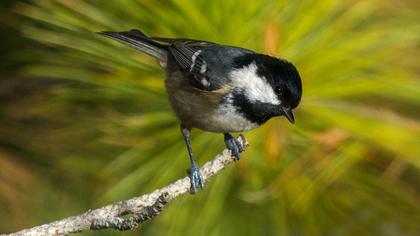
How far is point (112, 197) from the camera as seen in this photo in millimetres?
1703

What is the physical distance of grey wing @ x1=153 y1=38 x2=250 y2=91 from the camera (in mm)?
1792

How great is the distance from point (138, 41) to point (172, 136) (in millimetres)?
186

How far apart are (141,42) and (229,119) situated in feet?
0.70

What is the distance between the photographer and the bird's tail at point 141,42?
1.63 metres

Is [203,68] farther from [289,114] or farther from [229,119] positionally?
[289,114]

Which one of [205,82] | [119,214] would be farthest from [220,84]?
[119,214]

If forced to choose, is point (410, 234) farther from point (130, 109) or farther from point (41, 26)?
point (41, 26)

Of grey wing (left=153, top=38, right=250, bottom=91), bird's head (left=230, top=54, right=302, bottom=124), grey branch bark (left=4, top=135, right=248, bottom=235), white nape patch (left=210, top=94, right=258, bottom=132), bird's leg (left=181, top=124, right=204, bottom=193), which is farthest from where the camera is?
grey wing (left=153, top=38, right=250, bottom=91)

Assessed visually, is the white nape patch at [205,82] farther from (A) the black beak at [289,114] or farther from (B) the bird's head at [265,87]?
(A) the black beak at [289,114]

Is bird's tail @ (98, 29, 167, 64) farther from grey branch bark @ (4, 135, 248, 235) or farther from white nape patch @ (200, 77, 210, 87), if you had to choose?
grey branch bark @ (4, 135, 248, 235)

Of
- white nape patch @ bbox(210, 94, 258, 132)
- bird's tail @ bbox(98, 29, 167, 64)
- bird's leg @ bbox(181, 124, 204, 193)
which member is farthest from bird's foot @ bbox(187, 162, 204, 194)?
bird's tail @ bbox(98, 29, 167, 64)

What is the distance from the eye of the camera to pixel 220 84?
179cm

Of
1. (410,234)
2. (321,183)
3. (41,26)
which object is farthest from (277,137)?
(410,234)

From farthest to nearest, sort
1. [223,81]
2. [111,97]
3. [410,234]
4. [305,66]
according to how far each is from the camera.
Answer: [410,234] < [223,81] < [111,97] < [305,66]
